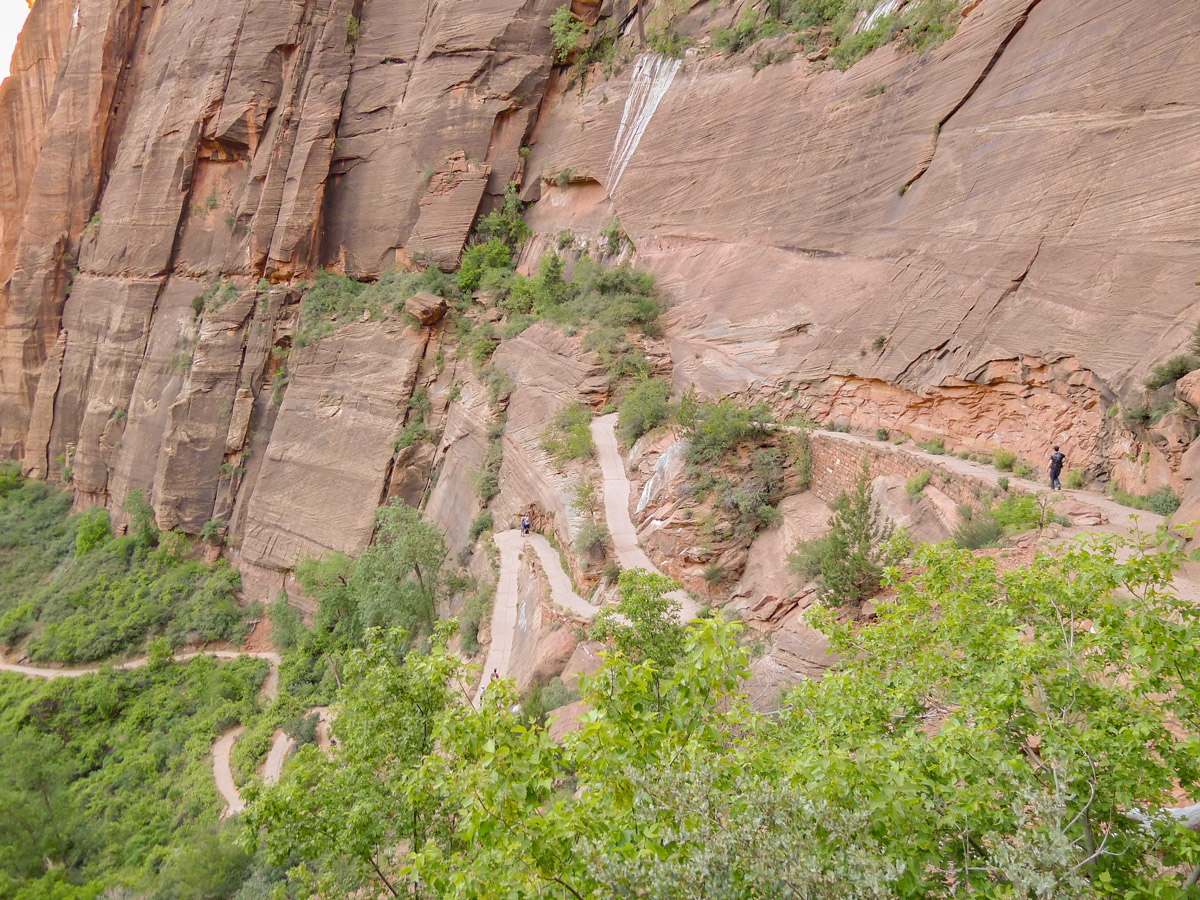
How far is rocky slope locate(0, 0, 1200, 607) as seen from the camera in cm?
1188

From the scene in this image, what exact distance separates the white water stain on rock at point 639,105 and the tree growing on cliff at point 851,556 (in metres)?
18.5

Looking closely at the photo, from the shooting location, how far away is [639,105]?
83.6ft

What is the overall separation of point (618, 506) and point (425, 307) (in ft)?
47.1

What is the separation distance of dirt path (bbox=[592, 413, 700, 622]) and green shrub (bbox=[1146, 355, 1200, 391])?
8584 mm

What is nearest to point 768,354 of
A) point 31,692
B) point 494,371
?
point 494,371

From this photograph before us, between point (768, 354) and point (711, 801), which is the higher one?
point (711, 801)

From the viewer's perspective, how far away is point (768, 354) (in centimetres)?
1739

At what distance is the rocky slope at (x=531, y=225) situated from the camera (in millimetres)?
11875

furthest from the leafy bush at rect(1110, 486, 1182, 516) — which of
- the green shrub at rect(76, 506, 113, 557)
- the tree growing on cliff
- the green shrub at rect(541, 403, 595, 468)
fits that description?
the green shrub at rect(76, 506, 113, 557)

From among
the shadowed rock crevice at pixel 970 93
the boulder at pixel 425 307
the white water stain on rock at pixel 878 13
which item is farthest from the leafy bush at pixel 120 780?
the white water stain on rock at pixel 878 13

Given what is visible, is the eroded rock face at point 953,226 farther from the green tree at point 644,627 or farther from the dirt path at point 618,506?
the green tree at point 644,627

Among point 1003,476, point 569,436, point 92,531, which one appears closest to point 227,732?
point 569,436

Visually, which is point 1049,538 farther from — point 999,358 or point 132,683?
point 132,683

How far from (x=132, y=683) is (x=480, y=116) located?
27.0 metres
